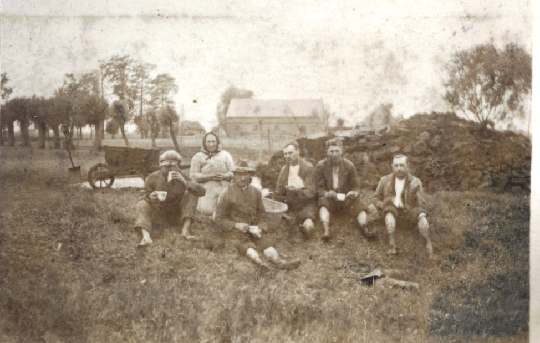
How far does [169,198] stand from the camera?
4496mm

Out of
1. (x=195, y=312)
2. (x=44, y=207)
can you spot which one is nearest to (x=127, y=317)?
(x=195, y=312)

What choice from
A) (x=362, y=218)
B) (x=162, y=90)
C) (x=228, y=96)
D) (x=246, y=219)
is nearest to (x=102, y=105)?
(x=162, y=90)

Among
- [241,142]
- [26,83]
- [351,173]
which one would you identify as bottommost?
[351,173]

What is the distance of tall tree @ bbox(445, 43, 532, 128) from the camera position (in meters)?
4.57

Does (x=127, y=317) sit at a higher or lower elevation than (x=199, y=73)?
lower

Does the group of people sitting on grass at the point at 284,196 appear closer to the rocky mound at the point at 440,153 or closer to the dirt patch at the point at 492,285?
the rocky mound at the point at 440,153

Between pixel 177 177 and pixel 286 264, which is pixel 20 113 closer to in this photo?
pixel 177 177

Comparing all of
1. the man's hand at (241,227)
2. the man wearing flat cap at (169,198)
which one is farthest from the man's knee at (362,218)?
the man wearing flat cap at (169,198)

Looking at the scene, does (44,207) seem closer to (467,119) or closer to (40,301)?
(40,301)

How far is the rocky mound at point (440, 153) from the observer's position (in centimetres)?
462

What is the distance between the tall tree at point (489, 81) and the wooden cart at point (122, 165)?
311 cm

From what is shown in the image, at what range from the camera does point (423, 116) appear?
15.2 feet

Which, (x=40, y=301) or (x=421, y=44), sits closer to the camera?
(x=40, y=301)

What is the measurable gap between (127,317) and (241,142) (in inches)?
77.9
